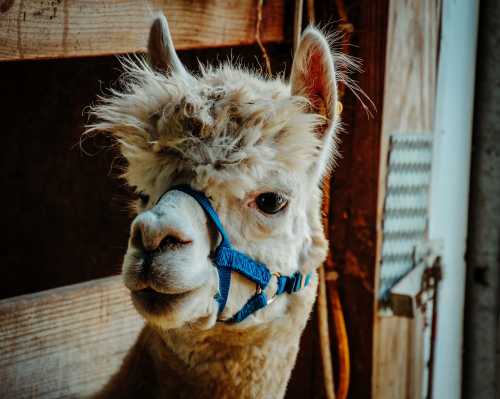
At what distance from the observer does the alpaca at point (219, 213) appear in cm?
153

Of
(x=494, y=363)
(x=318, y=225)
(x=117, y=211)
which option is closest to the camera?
(x=318, y=225)

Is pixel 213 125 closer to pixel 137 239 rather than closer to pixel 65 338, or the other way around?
pixel 137 239

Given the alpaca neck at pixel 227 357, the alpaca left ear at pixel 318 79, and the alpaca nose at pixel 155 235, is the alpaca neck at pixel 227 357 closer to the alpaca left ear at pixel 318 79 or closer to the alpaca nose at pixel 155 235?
the alpaca nose at pixel 155 235

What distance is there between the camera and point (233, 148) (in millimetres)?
1645

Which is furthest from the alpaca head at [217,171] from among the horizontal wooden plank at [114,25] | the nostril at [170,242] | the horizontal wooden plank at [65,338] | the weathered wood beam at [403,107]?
the weathered wood beam at [403,107]

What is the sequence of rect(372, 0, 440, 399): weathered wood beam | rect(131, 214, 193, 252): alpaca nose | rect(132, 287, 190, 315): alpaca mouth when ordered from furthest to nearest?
rect(372, 0, 440, 399): weathered wood beam, rect(132, 287, 190, 315): alpaca mouth, rect(131, 214, 193, 252): alpaca nose

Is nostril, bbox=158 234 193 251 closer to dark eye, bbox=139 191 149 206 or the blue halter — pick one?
the blue halter

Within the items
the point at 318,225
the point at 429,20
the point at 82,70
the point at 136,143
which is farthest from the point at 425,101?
the point at 82,70

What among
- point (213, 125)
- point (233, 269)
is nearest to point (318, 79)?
point (213, 125)

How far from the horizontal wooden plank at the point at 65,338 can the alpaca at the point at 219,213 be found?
0.64ft

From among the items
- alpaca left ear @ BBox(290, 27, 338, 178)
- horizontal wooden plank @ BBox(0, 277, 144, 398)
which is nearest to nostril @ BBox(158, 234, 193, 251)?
alpaca left ear @ BBox(290, 27, 338, 178)

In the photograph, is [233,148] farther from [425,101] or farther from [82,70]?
[82,70]

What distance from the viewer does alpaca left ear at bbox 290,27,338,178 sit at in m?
1.78

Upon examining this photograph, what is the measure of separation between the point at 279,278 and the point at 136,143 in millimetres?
626
